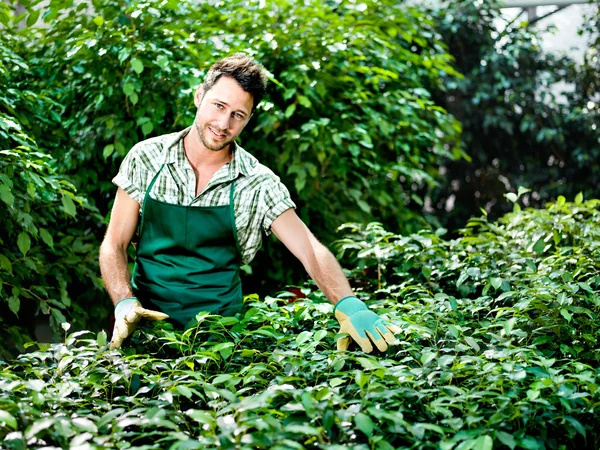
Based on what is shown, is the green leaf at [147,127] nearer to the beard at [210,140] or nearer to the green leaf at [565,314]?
the beard at [210,140]

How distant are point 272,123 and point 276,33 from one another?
0.48 meters

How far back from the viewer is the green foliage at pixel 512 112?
654 cm

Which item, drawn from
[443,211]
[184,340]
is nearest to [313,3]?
[184,340]

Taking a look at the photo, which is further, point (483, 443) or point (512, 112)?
point (512, 112)

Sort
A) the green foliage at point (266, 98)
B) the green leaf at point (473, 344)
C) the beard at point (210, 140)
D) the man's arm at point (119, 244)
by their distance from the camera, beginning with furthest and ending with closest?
the green foliage at point (266, 98)
the beard at point (210, 140)
the man's arm at point (119, 244)
the green leaf at point (473, 344)

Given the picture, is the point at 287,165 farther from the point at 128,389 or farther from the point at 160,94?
the point at 128,389

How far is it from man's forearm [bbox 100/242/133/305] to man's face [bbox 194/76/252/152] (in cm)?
47

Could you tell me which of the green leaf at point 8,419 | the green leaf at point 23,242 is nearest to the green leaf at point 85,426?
the green leaf at point 8,419

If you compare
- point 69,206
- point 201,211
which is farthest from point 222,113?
point 69,206

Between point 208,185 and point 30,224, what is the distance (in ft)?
2.42

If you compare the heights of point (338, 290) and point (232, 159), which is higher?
point (232, 159)

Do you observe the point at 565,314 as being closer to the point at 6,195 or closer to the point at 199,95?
the point at 199,95

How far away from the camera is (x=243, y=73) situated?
2.69 meters

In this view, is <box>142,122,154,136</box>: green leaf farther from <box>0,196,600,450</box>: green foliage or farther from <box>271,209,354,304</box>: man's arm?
<box>0,196,600,450</box>: green foliage
